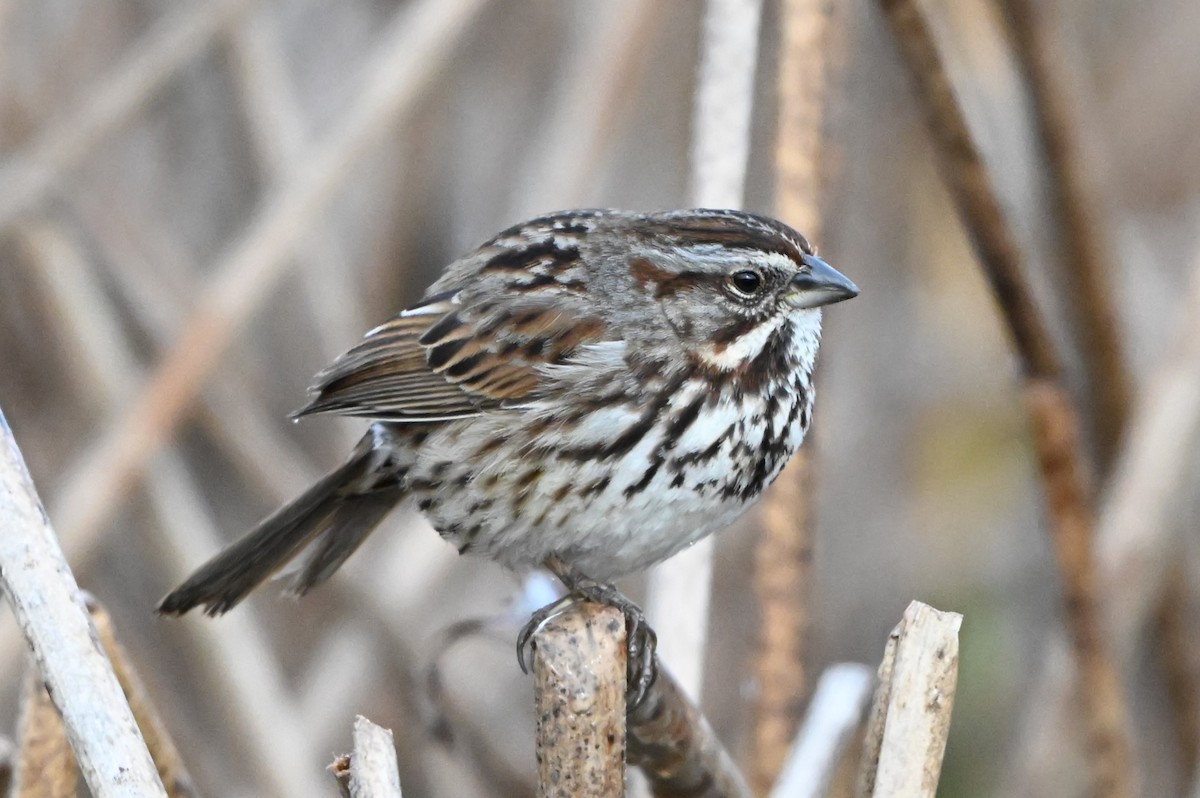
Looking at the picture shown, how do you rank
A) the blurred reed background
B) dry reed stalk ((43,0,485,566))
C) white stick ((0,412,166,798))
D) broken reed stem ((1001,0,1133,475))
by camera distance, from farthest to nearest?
1. the blurred reed background
2. dry reed stalk ((43,0,485,566))
3. broken reed stem ((1001,0,1133,475))
4. white stick ((0,412,166,798))

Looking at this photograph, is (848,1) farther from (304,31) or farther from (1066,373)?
(304,31)

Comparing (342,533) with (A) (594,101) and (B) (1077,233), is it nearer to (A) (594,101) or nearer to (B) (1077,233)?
(A) (594,101)

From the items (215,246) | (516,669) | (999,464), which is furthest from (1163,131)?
(215,246)

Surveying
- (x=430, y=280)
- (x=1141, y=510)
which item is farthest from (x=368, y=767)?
(x=430, y=280)

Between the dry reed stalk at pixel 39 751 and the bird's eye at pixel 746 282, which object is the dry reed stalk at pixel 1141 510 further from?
the dry reed stalk at pixel 39 751

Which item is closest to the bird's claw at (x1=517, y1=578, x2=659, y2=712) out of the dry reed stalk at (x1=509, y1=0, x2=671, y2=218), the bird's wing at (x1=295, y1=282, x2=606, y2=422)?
the bird's wing at (x1=295, y1=282, x2=606, y2=422)

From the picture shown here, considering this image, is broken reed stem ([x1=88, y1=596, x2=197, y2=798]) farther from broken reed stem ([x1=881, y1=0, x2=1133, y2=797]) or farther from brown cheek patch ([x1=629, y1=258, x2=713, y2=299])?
broken reed stem ([x1=881, y1=0, x2=1133, y2=797])

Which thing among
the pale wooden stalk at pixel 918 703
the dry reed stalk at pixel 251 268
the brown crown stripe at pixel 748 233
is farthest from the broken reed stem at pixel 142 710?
the dry reed stalk at pixel 251 268
